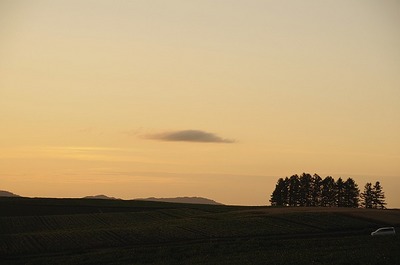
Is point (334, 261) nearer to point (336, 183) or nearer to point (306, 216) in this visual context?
point (306, 216)

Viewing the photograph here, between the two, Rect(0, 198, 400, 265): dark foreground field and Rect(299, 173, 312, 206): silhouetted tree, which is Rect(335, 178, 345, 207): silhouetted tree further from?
Rect(0, 198, 400, 265): dark foreground field

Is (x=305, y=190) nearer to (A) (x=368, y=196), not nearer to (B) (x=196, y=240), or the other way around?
(A) (x=368, y=196)

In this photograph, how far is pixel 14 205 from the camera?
452 feet

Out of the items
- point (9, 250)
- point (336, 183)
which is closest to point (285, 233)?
point (9, 250)

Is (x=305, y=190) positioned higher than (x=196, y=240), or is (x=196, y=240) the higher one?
(x=305, y=190)

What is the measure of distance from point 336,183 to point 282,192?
17017 mm

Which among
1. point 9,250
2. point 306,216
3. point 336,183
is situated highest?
point 336,183

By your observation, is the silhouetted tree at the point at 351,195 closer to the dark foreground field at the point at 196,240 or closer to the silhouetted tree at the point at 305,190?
the silhouetted tree at the point at 305,190

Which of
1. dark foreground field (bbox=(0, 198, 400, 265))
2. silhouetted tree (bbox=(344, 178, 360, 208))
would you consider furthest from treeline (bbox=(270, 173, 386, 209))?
dark foreground field (bbox=(0, 198, 400, 265))

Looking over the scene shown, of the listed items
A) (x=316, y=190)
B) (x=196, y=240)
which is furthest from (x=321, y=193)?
(x=196, y=240)

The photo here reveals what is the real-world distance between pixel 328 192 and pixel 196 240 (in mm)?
114725

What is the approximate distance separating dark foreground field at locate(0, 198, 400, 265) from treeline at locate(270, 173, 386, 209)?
207 feet

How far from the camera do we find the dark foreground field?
42250mm

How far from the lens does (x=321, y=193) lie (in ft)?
577
